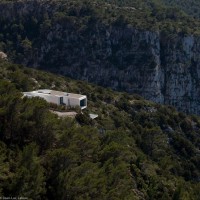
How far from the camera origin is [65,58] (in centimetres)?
10481

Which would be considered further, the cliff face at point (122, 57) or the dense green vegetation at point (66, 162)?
the cliff face at point (122, 57)

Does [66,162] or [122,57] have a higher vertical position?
[66,162]

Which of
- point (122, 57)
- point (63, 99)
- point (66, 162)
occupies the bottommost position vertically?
point (122, 57)

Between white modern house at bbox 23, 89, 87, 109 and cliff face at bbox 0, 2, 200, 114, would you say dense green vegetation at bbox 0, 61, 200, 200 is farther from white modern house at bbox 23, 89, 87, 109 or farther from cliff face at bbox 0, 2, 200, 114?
cliff face at bbox 0, 2, 200, 114

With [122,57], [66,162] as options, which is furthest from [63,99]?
[122,57]

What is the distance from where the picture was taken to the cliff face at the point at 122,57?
99.8 m

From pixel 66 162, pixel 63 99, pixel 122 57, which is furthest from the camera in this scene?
pixel 122 57

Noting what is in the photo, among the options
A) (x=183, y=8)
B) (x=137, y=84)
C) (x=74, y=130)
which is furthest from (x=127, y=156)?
(x=183, y=8)

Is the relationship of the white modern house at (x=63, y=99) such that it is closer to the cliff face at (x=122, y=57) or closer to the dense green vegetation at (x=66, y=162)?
the dense green vegetation at (x=66, y=162)

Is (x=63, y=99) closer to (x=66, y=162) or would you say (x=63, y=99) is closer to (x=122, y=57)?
(x=66, y=162)

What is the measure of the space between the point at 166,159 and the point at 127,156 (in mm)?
14230

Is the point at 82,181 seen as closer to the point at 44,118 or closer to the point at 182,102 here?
the point at 44,118

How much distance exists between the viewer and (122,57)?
101438 millimetres

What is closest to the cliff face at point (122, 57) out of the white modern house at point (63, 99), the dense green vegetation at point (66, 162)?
the white modern house at point (63, 99)
